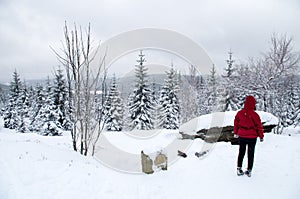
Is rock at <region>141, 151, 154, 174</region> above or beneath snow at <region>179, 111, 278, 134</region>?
beneath

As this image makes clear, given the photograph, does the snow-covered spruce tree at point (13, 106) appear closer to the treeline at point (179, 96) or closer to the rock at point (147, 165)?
the treeline at point (179, 96)

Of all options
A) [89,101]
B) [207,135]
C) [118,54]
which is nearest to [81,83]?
[89,101]

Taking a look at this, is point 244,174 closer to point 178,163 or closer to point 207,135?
point 178,163

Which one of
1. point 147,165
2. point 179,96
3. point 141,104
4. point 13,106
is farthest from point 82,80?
point 13,106

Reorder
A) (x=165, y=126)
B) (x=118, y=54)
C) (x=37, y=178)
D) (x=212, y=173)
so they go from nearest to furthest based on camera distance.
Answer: (x=37, y=178), (x=212, y=173), (x=118, y=54), (x=165, y=126)

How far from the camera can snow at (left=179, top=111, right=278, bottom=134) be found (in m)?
10.1

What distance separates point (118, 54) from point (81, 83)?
1.93 meters

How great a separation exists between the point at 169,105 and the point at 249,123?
21431 mm

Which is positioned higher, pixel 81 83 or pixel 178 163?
pixel 81 83

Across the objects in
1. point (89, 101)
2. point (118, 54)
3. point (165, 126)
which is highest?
point (118, 54)

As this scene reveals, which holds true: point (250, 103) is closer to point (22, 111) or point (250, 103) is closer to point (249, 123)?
point (249, 123)

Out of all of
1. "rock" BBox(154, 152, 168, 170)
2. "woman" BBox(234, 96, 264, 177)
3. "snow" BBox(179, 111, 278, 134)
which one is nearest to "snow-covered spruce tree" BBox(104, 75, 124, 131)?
"snow" BBox(179, 111, 278, 134)

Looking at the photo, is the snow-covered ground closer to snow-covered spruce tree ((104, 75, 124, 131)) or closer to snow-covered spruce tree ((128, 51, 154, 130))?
snow-covered spruce tree ((128, 51, 154, 130))

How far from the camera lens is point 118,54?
8.69m
